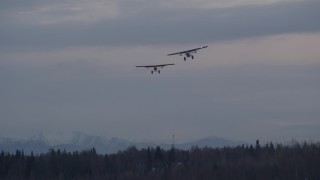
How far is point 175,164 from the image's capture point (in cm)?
12688

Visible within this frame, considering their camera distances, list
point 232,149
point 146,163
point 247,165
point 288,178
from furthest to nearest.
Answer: point 232,149 < point 146,163 < point 247,165 < point 288,178

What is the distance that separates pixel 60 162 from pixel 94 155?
50.7 feet

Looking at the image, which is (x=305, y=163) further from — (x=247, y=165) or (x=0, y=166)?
(x=0, y=166)

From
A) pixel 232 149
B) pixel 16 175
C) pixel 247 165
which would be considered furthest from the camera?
pixel 232 149

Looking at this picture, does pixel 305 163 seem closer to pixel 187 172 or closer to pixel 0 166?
pixel 187 172

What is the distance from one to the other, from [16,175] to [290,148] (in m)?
31.8

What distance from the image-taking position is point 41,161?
433 ft

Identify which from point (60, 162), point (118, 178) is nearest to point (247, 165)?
point (118, 178)

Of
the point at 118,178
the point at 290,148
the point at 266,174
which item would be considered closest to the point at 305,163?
the point at 266,174

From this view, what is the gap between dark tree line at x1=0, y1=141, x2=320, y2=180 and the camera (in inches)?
4190

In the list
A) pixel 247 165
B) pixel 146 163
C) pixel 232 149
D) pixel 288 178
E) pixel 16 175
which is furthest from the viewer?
pixel 232 149

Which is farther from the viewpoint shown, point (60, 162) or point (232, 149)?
point (232, 149)

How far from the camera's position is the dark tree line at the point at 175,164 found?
349ft

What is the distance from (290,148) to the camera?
117 metres
